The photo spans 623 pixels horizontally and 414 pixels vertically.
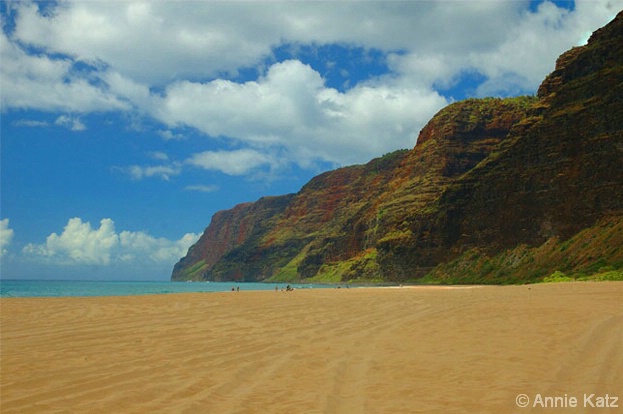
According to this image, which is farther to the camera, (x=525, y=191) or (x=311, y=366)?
(x=525, y=191)

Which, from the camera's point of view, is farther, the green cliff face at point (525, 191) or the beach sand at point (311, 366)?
the green cliff face at point (525, 191)

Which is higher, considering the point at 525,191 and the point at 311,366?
the point at 525,191

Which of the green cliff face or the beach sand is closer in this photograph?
the beach sand

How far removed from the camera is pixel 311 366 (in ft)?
30.7

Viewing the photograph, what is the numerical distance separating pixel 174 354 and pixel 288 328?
5.17 m

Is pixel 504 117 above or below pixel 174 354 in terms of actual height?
above

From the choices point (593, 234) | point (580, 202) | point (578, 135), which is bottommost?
point (593, 234)

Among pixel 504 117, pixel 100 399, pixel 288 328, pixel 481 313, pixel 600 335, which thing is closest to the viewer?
pixel 100 399

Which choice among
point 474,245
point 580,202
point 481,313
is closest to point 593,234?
point 580,202

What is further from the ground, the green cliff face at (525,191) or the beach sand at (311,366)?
the green cliff face at (525,191)

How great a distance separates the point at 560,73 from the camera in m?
102

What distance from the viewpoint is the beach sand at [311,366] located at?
6.91 metres

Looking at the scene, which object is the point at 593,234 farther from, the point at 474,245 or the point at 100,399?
the point at 100,399

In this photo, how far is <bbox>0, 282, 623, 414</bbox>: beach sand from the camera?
6910 millimetres
